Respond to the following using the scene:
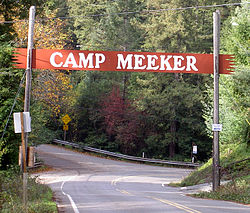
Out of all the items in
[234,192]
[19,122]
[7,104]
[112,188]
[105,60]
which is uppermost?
[105,60]

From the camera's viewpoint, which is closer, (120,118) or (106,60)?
(106,60)

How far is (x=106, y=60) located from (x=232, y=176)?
892 centimetres

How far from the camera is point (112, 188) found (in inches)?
1064

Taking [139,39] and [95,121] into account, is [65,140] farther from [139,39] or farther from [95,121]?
[139,39]

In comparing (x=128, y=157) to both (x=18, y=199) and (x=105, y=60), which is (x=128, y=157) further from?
(x=18, y=199)

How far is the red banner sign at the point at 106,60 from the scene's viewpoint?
18.8m

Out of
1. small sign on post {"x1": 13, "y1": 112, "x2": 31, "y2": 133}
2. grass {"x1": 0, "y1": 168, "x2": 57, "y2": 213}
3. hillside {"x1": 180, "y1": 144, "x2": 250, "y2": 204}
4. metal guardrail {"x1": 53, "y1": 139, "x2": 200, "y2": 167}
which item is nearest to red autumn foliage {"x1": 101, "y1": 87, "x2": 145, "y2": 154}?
metal guardrail {"x1": 53, "y1": 139, "x2": 200, "y2": 167}

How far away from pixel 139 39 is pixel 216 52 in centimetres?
3816

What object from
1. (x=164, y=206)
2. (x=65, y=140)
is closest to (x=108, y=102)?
(x=65, y=140)

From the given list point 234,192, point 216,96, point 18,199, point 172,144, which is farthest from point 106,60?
point 172,144

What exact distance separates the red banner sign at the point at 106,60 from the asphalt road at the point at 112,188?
535cm

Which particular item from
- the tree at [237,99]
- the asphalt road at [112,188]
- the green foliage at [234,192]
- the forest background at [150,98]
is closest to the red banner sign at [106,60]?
the asphalt road at [112,188]

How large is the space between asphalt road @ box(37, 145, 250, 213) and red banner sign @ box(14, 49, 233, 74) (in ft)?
17.5

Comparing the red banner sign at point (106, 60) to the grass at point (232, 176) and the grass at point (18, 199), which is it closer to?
the grass at point (18, 199)
